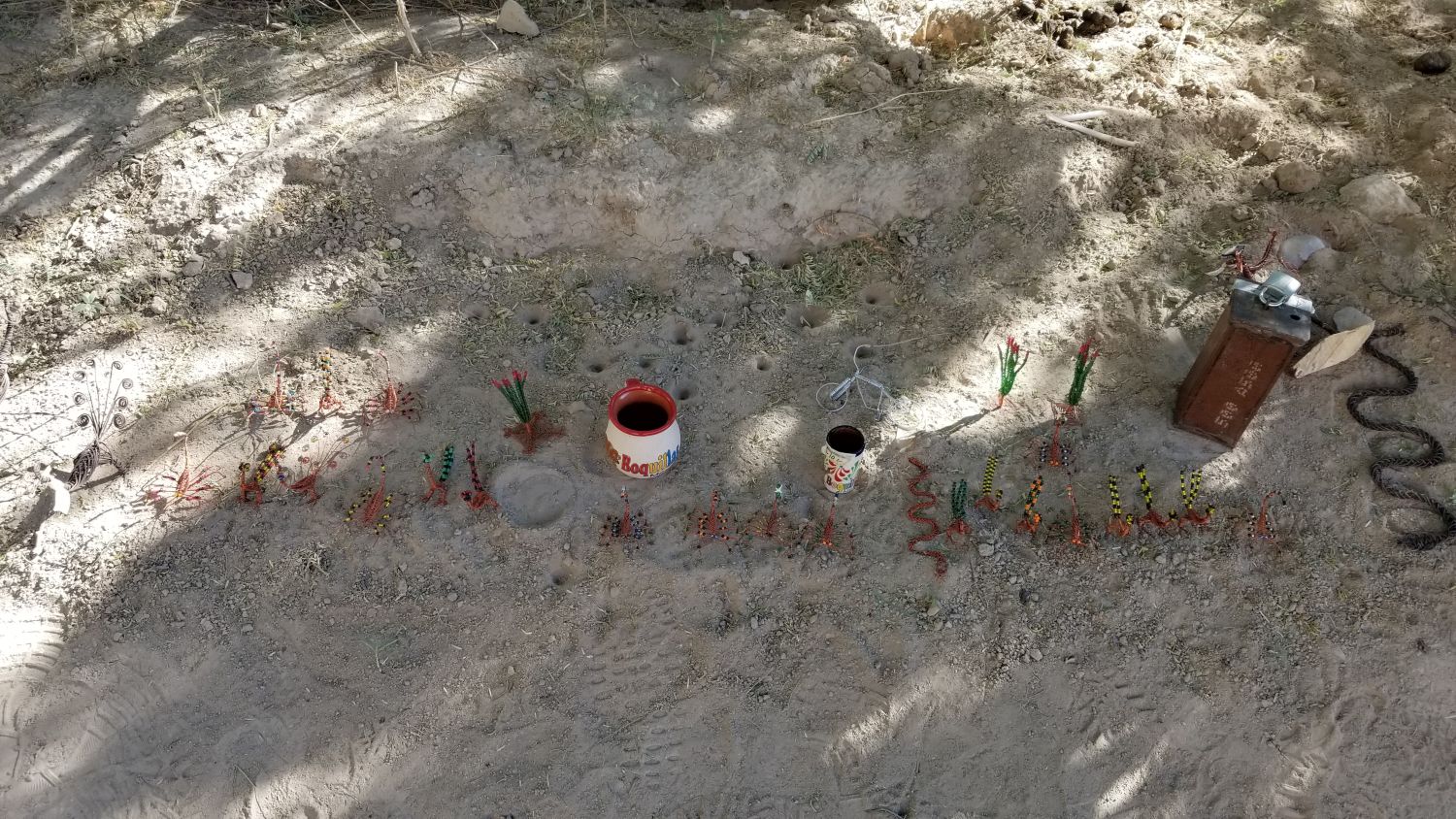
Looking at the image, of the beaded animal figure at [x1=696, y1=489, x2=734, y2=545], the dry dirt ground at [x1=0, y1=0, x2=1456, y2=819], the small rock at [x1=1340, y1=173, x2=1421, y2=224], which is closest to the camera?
the dry dirt ground at [x1=0, y1=0, x2=1456, y2=819]

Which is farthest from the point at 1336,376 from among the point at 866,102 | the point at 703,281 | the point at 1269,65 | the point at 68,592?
the point at 68,592

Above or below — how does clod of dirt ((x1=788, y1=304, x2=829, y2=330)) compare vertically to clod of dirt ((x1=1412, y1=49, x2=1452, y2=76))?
below

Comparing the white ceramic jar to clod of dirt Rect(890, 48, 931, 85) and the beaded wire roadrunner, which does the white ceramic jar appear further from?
clod of dirt Rect(890, 48, 931, 85)

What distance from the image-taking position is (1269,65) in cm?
590

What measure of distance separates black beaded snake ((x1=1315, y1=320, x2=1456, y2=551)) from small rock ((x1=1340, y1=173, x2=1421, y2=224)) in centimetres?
85

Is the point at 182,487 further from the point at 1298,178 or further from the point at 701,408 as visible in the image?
the point at 1298,178

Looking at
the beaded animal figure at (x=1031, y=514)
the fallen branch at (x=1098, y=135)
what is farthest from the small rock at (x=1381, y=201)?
the beaded animal figure at (x=1031, y=514)

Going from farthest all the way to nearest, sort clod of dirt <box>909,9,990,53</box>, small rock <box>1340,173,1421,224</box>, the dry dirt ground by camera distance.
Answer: clod of dirt <box>909,9,990,53</box>, small rock <box>1340,173,1421,224</box>, the dry dirt ground

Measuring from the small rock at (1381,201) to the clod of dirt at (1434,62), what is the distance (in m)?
1.57

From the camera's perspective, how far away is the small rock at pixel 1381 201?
4.92m

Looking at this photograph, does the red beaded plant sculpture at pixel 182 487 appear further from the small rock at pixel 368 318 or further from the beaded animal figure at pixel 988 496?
the beaded animal figure at pixel 988 496

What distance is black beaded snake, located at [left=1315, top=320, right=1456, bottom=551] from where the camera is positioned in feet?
13.1

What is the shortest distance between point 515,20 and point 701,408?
3.22 meters

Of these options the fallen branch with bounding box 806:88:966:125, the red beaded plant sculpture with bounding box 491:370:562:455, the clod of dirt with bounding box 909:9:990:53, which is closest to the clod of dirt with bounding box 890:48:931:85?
the fallen branch with bounding box 806:88:966:125
